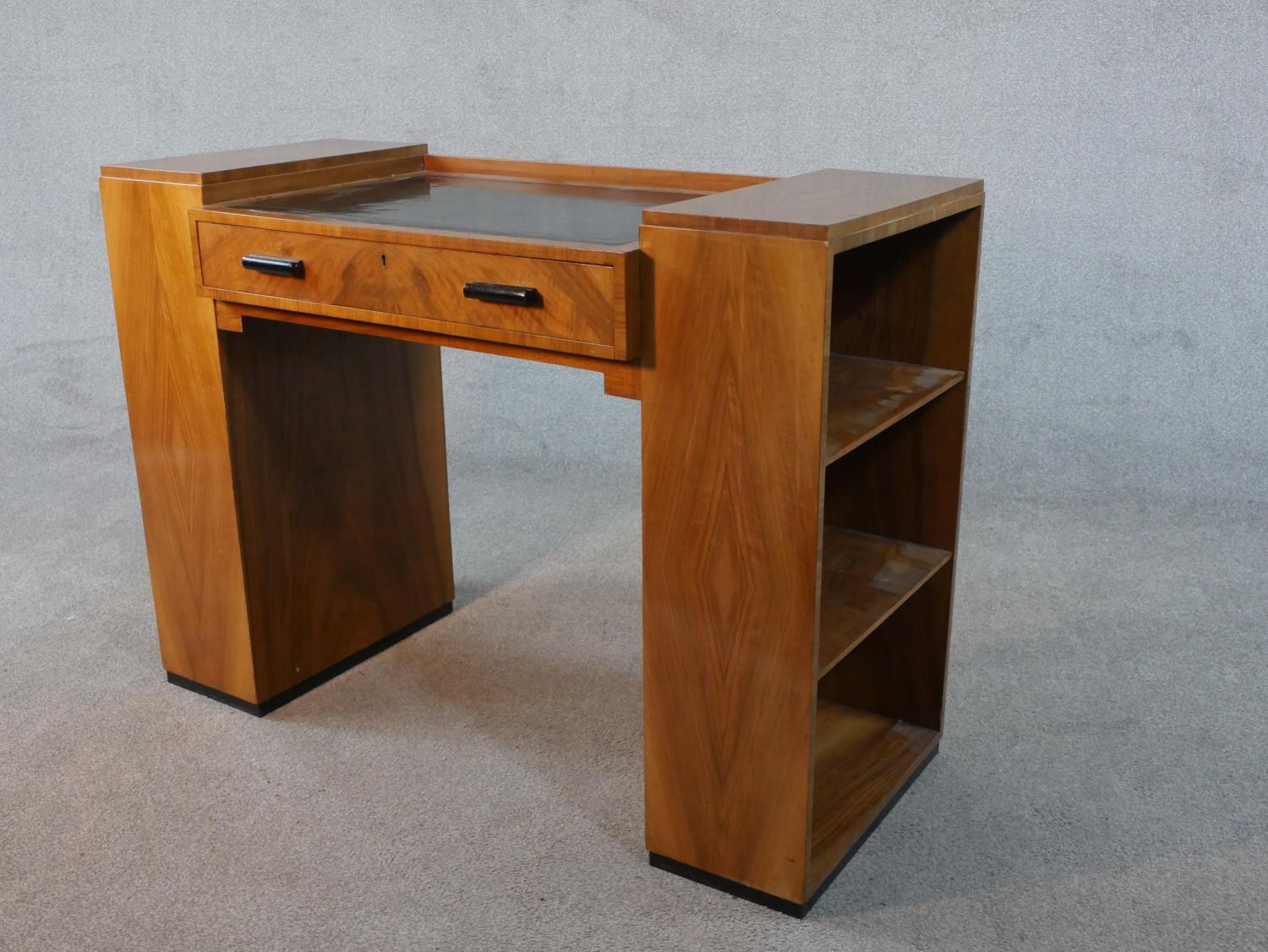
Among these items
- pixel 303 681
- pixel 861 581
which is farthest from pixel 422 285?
pixel 303 681

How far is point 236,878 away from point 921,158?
2.59 meters

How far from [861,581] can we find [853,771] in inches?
13.9

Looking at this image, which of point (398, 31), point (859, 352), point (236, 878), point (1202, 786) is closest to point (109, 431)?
point (398, 31)

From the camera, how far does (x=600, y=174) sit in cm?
250

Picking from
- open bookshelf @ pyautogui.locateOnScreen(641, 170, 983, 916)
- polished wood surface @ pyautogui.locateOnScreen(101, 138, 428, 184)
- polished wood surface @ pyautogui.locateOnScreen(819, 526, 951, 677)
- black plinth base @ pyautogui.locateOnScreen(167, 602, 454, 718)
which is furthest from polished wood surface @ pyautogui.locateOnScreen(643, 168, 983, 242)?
black plinth base @ pyautogui.locateOnScreen(167, 602, 454, 718)

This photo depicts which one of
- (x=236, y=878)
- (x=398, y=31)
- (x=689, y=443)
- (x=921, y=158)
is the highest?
(x=398, y=31)

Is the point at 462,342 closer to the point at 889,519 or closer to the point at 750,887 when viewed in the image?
the point at 889,519

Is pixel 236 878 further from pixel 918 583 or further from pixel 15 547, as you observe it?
pixel 15 547

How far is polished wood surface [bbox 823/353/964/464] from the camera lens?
1882mm

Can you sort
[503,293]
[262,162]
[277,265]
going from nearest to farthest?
[503,293]
[277,265]
[262,162]

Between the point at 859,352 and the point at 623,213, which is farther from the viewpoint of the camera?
the point at 859,352

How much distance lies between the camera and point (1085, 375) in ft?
12.0

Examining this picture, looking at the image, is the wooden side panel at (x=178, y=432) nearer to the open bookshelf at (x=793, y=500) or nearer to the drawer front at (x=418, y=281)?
the drawer front at (x=418, y=281)

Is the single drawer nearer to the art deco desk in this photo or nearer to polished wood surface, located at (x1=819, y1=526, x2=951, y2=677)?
the art deco desk
